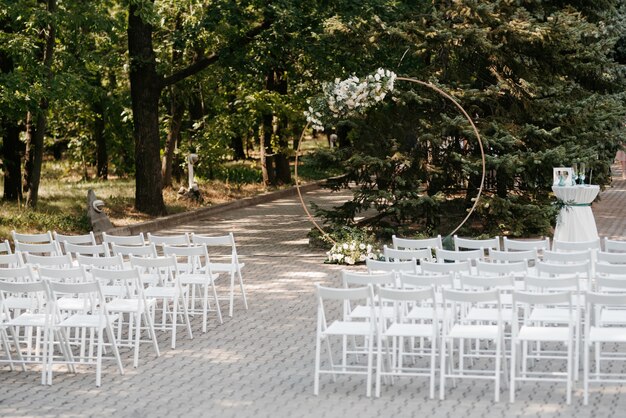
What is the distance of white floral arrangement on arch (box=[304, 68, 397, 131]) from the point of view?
1792cm

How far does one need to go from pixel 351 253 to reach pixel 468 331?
7.87 meters

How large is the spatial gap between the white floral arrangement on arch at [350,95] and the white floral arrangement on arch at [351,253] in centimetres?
221

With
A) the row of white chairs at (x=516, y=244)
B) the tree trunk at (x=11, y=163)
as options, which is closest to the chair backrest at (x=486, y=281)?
the row of white chairs at (x=516, y=244)

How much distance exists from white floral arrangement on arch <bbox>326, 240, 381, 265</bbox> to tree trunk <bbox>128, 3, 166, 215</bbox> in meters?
7.80

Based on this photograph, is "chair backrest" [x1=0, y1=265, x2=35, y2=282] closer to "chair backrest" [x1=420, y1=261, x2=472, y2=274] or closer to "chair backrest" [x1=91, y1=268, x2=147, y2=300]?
"chair backrest" [x1=91, y1=268, x2=147, y2=300]

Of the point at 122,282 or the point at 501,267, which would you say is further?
the point at 122,282

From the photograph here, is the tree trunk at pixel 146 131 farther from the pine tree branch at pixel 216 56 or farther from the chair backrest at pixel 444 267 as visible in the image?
the chair backrest at pixel 444 267

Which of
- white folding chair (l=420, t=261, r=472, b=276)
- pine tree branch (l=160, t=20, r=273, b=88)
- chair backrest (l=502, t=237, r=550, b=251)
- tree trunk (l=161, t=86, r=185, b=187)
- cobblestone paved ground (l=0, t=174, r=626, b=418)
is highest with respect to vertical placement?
pine tree branch (l=160, t=20, r=273, b=88)

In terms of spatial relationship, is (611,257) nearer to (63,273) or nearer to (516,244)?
(516,244)

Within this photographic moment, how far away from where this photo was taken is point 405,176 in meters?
19.3

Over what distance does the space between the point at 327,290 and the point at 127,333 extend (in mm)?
3537

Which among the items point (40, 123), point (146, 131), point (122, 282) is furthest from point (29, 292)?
point (146, 131)

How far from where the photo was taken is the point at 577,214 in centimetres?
1797

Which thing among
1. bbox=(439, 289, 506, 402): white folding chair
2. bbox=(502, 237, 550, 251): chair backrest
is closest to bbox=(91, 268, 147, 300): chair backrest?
bbox=(439, 289, 506, 402): white folding chair
